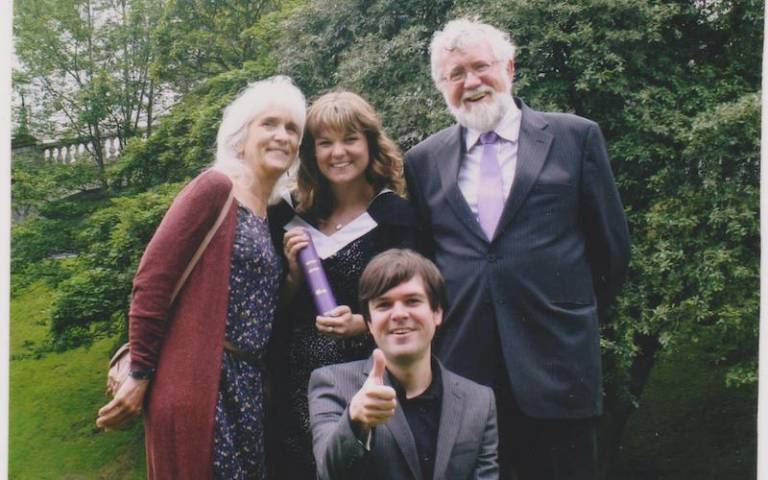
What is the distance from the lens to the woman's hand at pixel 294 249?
2.75 metres

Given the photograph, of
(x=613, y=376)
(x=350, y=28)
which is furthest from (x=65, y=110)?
(x=613, y=376)

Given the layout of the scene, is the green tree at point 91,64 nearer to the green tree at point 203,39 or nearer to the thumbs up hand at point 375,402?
the green tree at point 203,39

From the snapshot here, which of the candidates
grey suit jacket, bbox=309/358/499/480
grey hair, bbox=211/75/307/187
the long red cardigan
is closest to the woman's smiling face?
grey hair, bbox=211/75/307/187

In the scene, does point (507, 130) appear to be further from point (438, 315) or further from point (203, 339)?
point (203, 339)

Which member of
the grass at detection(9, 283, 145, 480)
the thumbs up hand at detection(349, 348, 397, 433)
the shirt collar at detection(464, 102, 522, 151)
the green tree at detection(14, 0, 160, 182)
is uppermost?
the green tree at detection(14, 0, 160, 182)

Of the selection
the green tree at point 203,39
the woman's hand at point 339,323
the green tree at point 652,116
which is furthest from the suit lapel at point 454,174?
the green tree at point 203,39

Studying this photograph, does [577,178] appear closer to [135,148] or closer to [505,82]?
[505,82]

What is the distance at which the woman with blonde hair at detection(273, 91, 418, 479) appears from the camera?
2816 mm

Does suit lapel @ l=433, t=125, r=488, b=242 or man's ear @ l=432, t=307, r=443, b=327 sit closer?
man's ear @ l=432, t=307, r=443, b=327

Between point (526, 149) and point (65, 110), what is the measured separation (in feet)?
27.1

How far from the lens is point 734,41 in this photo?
6684 mm

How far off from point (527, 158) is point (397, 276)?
2.23ft

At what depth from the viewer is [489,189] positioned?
272cm

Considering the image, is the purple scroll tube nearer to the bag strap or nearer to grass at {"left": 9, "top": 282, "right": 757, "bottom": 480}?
the bag strap
